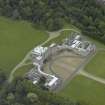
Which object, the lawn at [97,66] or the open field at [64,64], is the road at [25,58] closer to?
the open field at [64,64]

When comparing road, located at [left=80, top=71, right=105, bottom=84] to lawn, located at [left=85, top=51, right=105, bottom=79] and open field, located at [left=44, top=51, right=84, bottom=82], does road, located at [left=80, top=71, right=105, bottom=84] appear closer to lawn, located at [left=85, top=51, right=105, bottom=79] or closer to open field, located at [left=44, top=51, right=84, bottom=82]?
lawn, located at [left=85, top=51, right=105, bottom=79]

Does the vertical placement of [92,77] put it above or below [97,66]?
below

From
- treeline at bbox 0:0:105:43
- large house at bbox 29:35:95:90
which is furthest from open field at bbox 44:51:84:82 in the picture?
treeline at bbox 0:0:105:43

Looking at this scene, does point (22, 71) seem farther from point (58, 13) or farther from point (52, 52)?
point (58, 13)

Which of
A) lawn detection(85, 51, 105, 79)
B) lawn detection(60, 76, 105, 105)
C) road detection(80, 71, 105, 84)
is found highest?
lawn detection(85, 51, 105, 79)

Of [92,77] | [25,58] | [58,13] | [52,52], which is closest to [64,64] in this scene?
[52,52]

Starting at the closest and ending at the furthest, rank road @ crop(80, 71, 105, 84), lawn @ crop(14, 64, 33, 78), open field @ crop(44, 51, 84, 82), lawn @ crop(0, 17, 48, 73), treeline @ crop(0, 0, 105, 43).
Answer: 1. road @ crop(80, 71, 105, 84)
2. lawn @ crop(14, 64, 33, 78)
3. open field @ crop(44, 51, 84, 82)
4. lawn @ crop(0, 17, 48, 73)
5. treeline @ crop(0, 0, 105, 43)

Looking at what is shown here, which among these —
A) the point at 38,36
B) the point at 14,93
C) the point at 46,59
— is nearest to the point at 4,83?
the point at 14,93
